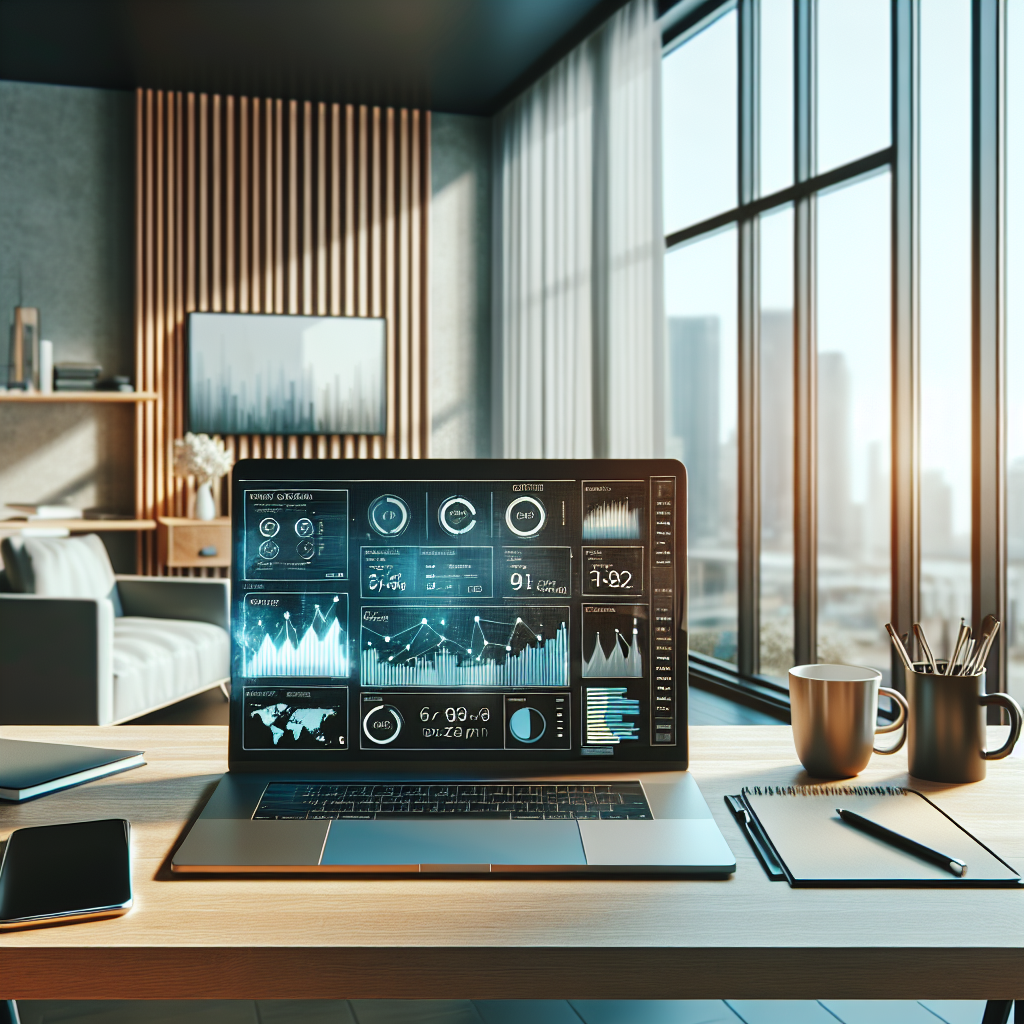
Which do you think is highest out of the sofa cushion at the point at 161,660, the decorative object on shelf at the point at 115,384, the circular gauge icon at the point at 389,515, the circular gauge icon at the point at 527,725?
the decorative object on shelf at the point at 115,384

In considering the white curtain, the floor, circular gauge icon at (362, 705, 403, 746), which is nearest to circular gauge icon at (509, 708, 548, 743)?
circular gauge icon at (362, 705, 403, 746)

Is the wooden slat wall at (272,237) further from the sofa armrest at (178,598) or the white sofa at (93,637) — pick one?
the white sofa at (93,637)

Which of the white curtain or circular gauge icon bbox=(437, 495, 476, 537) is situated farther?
the white curtain

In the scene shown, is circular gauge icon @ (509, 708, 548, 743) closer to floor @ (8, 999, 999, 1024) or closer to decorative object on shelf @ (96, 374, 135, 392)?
floor @ (8, 999, 999, 1024)

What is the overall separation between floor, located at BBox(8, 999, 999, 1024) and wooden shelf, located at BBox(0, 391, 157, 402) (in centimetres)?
360

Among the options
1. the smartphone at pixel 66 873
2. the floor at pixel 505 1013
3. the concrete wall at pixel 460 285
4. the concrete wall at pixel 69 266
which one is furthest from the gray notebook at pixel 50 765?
the concrete wall at pixel 460 285

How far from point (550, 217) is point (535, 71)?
77cm

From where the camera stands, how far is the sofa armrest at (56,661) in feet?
9.32

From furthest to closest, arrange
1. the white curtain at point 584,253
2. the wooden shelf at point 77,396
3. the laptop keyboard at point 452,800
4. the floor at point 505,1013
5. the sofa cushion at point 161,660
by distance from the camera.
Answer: the wooden shelf at point 77,396 → the white curtain at point 584,253 → the sofa cushion at point 161,660 → the floor at point 505,1013 → the laptop keyboard at point 452,800

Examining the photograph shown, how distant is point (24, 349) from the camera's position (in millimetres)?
4695

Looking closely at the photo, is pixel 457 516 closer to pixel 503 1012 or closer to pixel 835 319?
pixel 503 1012

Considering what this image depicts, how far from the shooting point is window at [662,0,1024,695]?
2664mm

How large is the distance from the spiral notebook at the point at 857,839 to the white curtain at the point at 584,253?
3.09m

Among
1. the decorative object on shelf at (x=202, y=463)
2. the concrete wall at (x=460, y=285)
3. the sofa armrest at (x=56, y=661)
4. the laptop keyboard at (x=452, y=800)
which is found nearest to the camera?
the laptop keyboard at (x=452, y=800)
